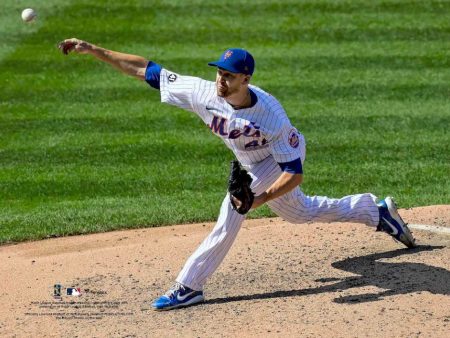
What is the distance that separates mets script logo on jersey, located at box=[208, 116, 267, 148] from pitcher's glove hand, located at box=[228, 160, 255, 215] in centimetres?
30

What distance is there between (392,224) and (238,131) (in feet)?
5.04

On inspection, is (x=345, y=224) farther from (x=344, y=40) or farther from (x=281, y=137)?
(x=344, y=40)

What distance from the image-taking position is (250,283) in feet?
22.8

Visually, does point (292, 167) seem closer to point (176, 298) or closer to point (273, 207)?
point (273, 207)

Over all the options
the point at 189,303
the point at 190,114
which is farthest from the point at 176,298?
the point at 190,114

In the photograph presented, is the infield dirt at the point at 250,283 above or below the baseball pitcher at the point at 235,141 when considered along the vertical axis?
below

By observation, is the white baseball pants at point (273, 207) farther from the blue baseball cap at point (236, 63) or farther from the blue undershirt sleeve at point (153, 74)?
the blue undershirt sleeve at point (153, 74)

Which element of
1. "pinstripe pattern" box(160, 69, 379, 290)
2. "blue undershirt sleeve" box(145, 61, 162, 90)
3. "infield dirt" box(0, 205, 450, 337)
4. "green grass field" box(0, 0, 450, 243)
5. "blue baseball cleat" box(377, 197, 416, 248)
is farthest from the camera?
"green grass field" box(0, 0, 450, 243)

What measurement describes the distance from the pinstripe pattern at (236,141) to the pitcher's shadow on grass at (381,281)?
32cm

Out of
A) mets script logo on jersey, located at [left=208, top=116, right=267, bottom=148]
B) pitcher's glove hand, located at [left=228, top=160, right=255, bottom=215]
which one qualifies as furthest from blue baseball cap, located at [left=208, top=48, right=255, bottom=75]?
pitcher's glove hand, located at [left=228, top=160, right=255, bottom=215]

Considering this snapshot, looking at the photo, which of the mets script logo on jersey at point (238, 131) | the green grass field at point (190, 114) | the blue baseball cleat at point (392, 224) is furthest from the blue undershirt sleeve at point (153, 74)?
the green grass field at point (190, 114)

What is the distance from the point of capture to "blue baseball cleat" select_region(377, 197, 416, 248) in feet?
24.1

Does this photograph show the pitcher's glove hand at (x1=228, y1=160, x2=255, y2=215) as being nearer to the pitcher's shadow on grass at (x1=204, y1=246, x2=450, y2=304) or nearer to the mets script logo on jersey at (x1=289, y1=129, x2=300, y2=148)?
the mets script logo on jersey at (x1=289, y1=129, x2=300, y2=148)

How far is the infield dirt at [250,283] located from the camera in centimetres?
617
